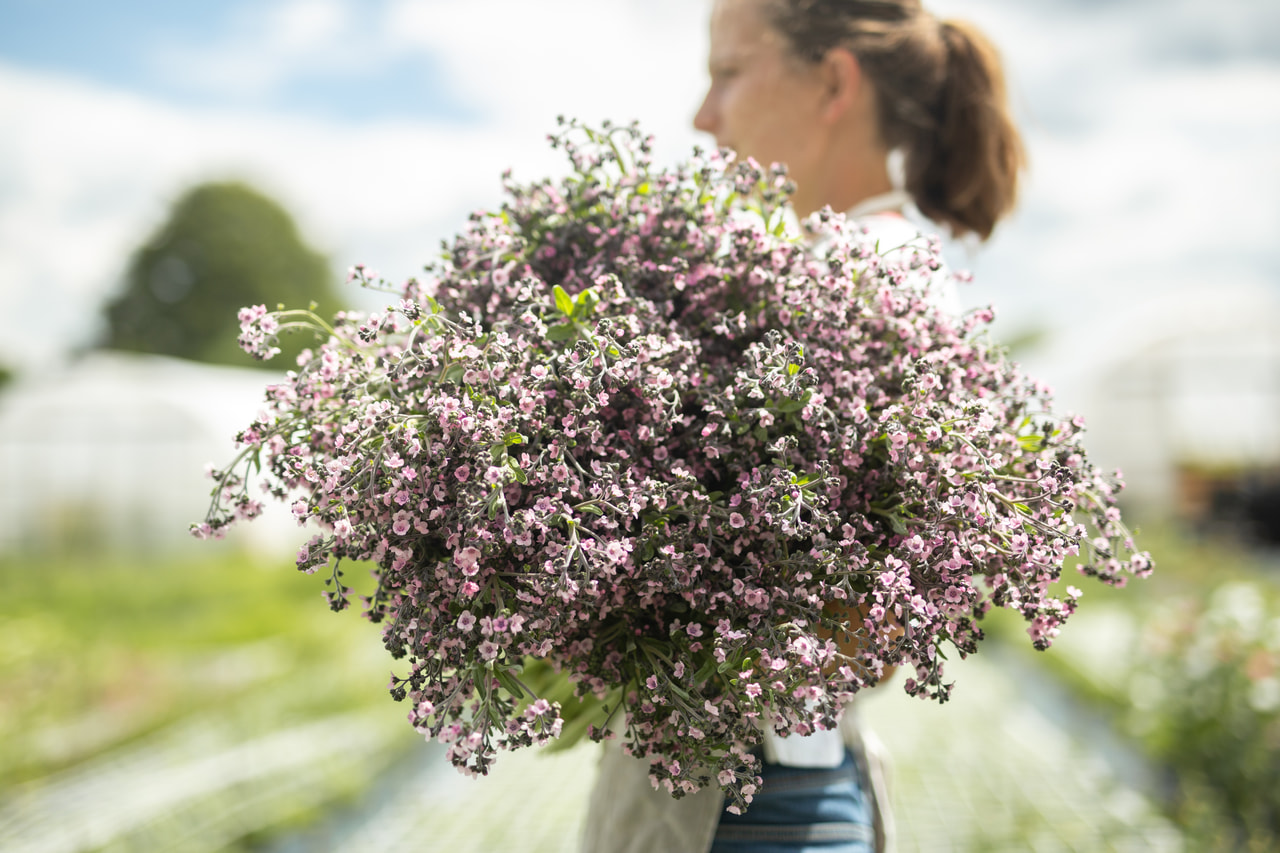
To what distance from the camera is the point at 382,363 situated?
1467 millimetres

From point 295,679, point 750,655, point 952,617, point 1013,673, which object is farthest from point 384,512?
point 1013,673

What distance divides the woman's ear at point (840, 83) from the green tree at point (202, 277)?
36715mm

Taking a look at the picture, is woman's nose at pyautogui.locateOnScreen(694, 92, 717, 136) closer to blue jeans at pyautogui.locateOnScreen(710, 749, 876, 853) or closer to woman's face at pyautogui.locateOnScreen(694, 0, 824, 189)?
woman's face at pyautogui.locateOnScreen(694, 0, 824, 189)

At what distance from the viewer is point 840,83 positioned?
2.11 meters

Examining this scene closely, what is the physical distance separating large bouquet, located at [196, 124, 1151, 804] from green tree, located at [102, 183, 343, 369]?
122 ft

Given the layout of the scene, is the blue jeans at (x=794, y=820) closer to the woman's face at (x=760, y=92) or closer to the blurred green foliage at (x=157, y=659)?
the woman's face at (x=760, y=92)

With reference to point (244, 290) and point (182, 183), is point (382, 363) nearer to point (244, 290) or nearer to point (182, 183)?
point (244, 290)

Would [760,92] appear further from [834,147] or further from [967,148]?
[967,148]

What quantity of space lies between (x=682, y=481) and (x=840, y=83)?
3.99 feet

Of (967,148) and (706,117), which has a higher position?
(706,117)

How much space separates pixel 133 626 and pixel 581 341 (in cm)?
1014

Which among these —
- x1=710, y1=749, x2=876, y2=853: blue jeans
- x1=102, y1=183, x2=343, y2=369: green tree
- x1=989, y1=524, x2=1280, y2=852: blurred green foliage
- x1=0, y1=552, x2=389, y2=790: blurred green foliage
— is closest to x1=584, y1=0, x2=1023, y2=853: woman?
x1=710, y1=749, x2=876, y2=853: blue jeans

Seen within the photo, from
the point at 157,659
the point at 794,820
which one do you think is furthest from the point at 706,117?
the point at 157,659

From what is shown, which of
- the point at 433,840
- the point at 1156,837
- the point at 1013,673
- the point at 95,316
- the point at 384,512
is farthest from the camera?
the point at 95,316
